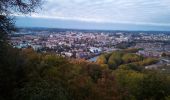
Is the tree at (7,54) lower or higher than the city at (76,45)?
higher

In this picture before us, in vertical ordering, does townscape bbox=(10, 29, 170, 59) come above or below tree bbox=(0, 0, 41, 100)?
below

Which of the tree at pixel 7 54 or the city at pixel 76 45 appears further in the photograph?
the city at pixel 76 45

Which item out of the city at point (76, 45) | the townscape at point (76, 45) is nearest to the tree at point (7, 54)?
the city at point (76, 45)

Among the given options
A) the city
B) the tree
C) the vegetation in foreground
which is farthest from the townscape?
the tree

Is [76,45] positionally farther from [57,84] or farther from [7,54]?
[7,54]

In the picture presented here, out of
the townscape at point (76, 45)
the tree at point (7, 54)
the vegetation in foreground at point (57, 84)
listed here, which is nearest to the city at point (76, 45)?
the townscape at point (76, 45)

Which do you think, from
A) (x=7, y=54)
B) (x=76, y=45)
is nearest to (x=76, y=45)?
(x=76, y=45)

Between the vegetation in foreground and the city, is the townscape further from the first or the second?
the vegetation in foreground

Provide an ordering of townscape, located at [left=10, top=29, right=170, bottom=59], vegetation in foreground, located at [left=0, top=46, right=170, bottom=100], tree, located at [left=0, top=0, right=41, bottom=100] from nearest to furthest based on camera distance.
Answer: tree, located at [left=0, top=0, right=41, bottom=100] < vegetation in foreground, located at [left=0, top=46, right=170, bottom=100] < townscape, located at [left=10, top=29, right=170, bottom=59]

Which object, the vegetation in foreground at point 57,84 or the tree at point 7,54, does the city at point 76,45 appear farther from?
the tree at point 7,54

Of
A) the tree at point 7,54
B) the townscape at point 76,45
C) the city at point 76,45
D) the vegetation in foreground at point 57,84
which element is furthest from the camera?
the townscape at point 76,45

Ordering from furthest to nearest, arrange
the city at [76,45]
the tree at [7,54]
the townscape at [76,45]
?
the townscape at [76,45]
the city at [76,45]
the tree at [7,54]
